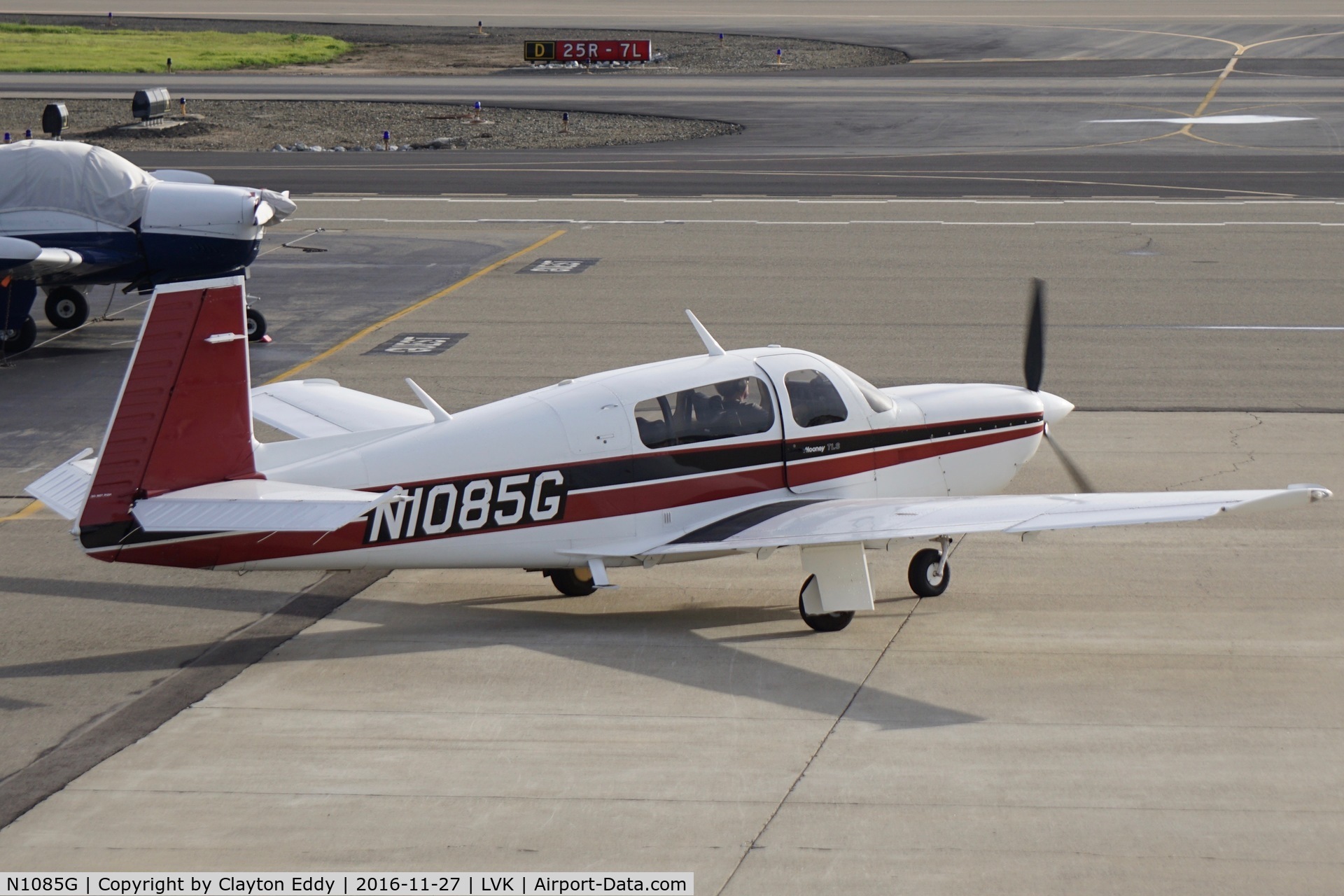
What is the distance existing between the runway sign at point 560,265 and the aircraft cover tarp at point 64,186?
805 centimetres

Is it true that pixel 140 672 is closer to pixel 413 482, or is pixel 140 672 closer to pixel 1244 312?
pixel 413 482

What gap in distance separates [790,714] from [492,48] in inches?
2630

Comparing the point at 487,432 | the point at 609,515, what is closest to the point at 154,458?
the point at 487,432

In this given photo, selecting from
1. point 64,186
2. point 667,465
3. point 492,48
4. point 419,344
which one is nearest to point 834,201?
point 419,344

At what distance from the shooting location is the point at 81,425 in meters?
19.2

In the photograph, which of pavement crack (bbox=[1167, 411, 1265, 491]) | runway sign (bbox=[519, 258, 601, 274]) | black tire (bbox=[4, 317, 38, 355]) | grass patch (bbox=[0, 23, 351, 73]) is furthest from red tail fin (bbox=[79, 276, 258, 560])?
grass patch (bbox=[0, 23, 351, 73])

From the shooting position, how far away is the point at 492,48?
73.1 m

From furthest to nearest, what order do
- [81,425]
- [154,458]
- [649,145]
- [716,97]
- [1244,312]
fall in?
1. [716,97]
2. [649,145]
3. [1244,312]
4. [81,425]
5. [154,458]

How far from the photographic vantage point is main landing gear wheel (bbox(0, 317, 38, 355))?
23.0m

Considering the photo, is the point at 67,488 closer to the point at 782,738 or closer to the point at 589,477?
the point at 589,477

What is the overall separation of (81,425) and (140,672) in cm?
868

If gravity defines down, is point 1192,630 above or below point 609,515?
below

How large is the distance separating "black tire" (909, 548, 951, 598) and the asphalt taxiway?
173 mm

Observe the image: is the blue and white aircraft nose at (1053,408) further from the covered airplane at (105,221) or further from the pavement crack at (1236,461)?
the covered airplane at (105,221)
